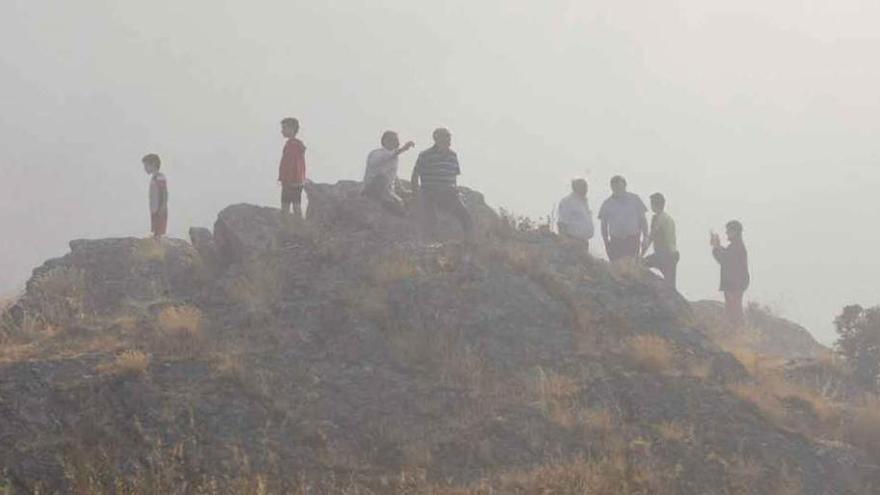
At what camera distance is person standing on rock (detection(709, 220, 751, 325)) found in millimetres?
16812

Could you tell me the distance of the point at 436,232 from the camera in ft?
51.4

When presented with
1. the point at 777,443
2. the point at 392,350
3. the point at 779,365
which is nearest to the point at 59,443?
the point at 392,350

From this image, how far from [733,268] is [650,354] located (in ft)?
19.8

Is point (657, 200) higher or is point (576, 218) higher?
point (657, 200)

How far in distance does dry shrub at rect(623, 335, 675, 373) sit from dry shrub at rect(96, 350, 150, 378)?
6.16 metres

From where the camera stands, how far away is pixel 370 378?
35.8ft

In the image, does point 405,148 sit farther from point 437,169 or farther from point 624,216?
point 624,216

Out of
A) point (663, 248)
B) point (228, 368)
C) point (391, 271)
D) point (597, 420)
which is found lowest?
point (597, 420)

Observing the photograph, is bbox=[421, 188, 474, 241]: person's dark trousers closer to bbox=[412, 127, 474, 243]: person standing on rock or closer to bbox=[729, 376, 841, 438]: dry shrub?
bbox=[412, 127, 474, 243]: person standing on rock

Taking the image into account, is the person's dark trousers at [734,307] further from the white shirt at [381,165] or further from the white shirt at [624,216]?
the white shirt at [381,165]

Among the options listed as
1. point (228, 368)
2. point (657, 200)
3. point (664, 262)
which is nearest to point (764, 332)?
point (664, 262)

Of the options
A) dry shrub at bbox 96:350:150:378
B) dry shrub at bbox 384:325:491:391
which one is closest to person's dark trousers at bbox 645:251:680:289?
dry shrub at bbox 384:325:491:391

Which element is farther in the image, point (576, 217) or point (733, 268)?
point (576, 217)

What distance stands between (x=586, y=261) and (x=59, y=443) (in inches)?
365
